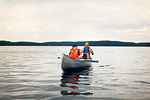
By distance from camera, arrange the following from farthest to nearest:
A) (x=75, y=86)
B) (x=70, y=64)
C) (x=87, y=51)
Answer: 1. (x=87, y=51)
2. (x=70, y=64)
3. (x=75, y=86)

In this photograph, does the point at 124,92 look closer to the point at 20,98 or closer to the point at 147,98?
the point at 147,98

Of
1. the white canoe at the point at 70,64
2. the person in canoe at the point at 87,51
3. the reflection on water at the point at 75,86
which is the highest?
the person in canoe at the point at 87,51

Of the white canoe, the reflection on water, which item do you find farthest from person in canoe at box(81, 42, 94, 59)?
the reflection on water

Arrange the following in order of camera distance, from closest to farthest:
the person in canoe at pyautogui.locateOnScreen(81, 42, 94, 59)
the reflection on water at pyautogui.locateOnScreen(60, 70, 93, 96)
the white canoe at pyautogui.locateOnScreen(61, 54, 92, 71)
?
the reflection on water at pyautogui.locateOnScreen(60, 70, 93, 96) < the white canoe at pyautogui.locateOnScreen(61, 54, 92, 71) < the person in canoe at pyautogui.locateOnScreen(81, 42, 94, 59)

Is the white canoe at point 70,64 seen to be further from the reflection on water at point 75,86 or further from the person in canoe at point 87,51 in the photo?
the reflection on water at point 75,86

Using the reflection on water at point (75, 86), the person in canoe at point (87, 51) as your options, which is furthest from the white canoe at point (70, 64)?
the reflection on water at point (75, 86)

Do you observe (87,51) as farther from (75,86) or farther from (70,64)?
(75,86)

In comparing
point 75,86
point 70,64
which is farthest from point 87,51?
point 75,86

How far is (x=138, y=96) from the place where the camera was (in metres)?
7.58

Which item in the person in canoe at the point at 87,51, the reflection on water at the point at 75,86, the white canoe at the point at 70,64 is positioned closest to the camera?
the reflection on water at the point at 75,86

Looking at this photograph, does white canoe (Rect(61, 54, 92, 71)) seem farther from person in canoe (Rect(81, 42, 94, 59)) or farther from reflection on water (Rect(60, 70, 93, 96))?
reflection on water (Rect(60, 70, 93, 96))

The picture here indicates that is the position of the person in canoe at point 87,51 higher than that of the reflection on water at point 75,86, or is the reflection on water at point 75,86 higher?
the person in canoe at point 87,51

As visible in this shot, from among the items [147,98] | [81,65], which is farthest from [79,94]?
[81,65]

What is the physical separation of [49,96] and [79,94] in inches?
48.8
